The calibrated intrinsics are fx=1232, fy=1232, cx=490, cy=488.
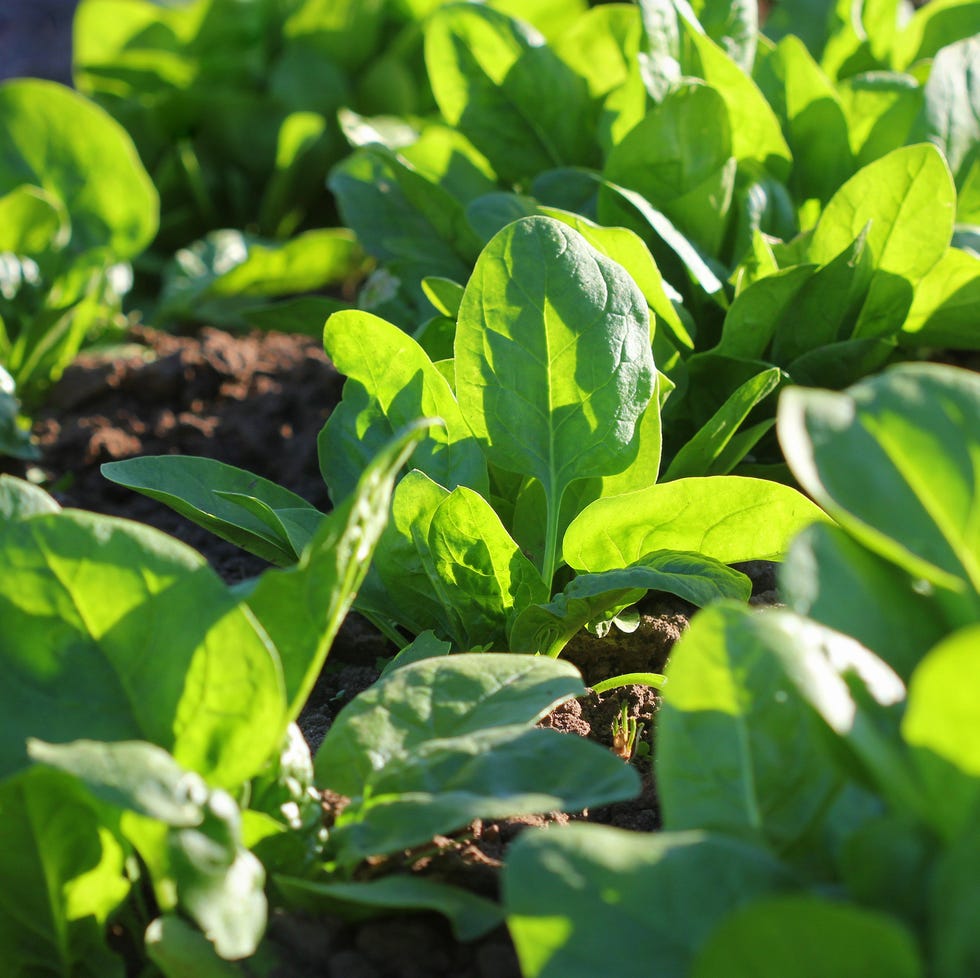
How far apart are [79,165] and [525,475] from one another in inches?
54.0

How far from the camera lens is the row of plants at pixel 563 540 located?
0.78m

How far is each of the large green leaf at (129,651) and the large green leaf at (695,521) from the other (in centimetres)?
45

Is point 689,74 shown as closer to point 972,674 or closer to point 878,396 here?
point 878,396

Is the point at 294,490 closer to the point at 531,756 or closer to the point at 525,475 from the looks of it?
the point at 525,475

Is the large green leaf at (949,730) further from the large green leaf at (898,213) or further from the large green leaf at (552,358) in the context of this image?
the large green leaf at (898,213)

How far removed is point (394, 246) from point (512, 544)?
83cm

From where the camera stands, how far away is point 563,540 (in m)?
1.34

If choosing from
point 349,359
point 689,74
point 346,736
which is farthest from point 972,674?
point 689,74

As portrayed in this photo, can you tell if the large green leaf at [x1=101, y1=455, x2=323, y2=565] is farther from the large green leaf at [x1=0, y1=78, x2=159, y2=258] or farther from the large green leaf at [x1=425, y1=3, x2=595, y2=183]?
the large green leaf at [x1=0, y1=78, x2=159, y2=258]

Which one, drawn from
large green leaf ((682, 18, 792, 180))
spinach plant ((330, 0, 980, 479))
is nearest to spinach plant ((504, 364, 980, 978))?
spinach plant ((330, 0, 980, 479))

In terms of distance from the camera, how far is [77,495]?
1.97 meters

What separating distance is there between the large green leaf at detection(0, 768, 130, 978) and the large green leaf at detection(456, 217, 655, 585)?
1.82 ft

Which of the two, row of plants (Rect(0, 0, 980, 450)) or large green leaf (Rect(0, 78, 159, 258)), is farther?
large green leaf (Rect(0, 78, 159, 258))

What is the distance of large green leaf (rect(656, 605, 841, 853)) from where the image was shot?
85 cm
